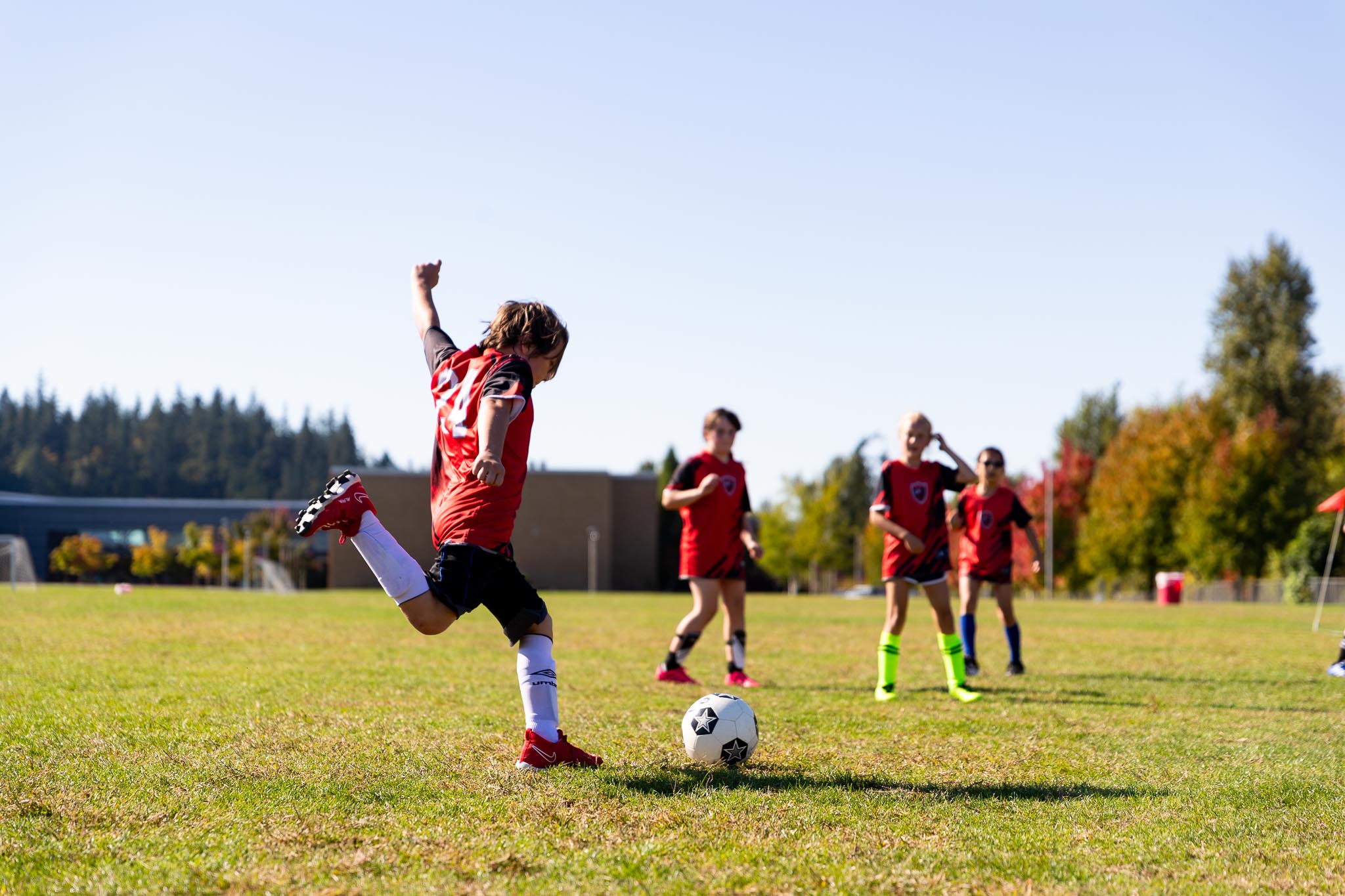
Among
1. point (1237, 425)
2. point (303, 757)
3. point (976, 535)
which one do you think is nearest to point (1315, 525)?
point (1237, 425)

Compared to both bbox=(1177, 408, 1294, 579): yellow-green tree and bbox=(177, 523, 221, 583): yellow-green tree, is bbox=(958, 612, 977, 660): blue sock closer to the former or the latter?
bbox=(1177, 408, 1294, 579): yellow-green tree

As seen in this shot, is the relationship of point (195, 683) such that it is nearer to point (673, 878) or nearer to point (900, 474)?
point (900, 474)

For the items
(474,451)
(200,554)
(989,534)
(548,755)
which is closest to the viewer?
(474,451)

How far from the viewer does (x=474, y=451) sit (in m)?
4.83

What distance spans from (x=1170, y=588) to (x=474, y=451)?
3922cm

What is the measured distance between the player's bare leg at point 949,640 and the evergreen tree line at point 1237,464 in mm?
38309

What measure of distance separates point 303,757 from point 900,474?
4698 mm

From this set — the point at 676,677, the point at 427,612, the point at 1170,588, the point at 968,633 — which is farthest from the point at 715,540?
the point at 1170,588

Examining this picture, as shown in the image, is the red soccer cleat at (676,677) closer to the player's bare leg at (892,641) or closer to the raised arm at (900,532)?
the player's bare leg at (892,641)

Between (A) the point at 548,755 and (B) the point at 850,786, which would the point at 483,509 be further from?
(B) the point at 850,786

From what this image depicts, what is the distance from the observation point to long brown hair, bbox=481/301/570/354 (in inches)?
196

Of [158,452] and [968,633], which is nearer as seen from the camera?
[968,633]

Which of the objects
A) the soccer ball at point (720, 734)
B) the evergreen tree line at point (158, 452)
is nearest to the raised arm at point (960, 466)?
the soccer ball at point (720, 734)

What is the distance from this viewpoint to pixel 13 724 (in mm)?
5879
